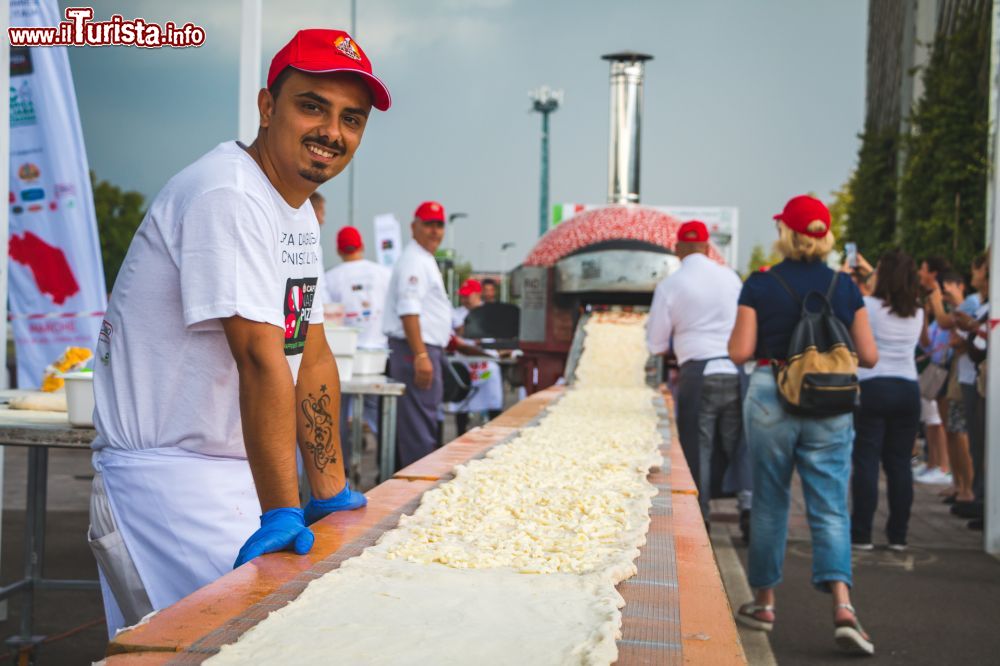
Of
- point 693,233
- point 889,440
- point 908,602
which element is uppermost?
point 693,233

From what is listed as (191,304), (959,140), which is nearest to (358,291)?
(191,304)

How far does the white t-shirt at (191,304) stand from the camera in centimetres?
211

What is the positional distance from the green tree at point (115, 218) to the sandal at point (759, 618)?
96.7 feet

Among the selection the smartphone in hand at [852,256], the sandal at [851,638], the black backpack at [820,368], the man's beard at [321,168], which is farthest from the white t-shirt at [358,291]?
the man's beard at [321,168]

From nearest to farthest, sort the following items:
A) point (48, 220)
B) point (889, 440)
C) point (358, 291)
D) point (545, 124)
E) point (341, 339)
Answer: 1. point (341, 339)
2. point (48, 220)
3. point (889, 440)
4. point (358, 291)
5. point (545, 124)

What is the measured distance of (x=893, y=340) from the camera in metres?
6.41

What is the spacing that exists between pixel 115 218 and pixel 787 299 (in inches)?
1323

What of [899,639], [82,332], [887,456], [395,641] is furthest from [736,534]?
[395,641]

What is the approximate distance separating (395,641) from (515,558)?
0.59m

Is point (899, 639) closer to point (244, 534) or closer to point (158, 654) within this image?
point (244, 534)

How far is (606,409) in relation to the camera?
20.5ft

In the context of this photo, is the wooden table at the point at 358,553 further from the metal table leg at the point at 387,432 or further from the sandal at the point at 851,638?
the metal table leg at the point at 387,432

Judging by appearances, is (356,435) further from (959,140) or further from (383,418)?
(959,140)

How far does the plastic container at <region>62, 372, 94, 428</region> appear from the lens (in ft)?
11.1
